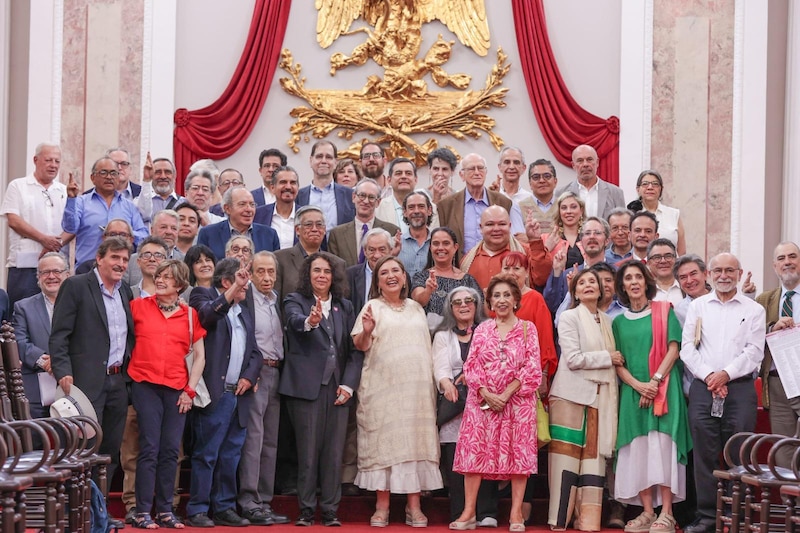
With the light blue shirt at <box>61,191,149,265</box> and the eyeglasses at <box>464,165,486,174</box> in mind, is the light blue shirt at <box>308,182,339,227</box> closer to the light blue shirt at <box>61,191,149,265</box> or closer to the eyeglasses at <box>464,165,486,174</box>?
the eyeglasses at <box>464,165,486,174</box>

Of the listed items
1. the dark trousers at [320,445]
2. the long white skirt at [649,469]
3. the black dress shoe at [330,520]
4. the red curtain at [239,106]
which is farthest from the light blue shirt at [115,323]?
the red curtain at [239,106]

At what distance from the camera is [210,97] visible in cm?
1213

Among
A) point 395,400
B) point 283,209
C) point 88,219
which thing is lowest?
point 395,400

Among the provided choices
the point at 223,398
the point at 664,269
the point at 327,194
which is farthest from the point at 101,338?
the point at 664,269

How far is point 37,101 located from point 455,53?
154 inches

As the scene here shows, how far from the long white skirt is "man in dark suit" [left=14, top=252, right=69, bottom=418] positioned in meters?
3.25

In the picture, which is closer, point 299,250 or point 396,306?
point 396,306

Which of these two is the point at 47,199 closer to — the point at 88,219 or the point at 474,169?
the point at 88,219

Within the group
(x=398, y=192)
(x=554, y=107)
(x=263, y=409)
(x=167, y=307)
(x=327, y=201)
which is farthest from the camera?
(x=554, y=107)

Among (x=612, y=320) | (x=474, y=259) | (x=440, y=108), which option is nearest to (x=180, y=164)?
(x=440, y=108)

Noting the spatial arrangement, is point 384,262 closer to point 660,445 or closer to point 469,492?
point 469,492

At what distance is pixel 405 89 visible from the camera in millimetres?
12180

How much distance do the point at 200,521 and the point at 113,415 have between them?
758 mm

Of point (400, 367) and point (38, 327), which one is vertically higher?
point (38, 327)
